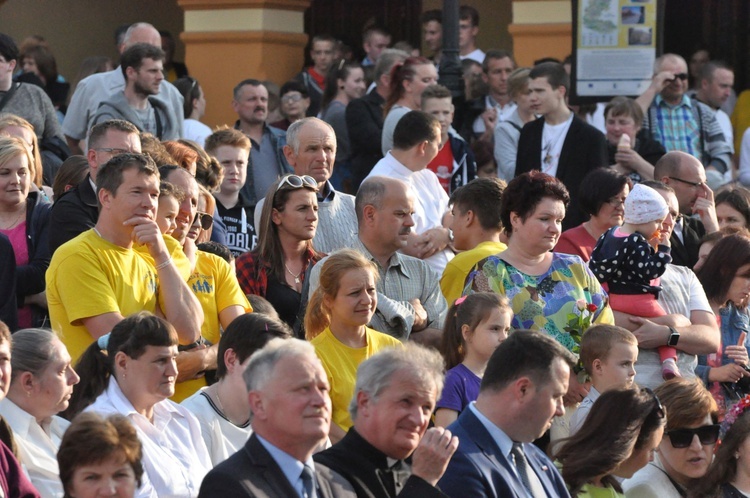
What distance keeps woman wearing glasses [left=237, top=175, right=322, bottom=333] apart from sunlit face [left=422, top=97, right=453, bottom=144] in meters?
3.09

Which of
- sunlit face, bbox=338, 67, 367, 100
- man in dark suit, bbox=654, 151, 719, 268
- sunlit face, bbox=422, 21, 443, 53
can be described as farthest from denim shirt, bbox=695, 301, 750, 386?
sunlit face, bbox=422, 21, 443, 53

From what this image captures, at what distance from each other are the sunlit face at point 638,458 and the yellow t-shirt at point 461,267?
68.6 inches

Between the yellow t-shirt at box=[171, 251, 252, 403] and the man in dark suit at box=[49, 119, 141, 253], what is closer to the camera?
the yellow t-shirt at box=[171, 251, 252, 403]

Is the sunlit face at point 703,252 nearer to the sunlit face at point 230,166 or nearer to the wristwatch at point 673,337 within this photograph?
the wristwatch at point 673,337

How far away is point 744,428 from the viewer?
6.78 m

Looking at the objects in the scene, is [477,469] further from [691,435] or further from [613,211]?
[613,211]

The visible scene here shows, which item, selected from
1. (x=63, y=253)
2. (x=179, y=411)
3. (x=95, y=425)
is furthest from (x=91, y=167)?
(x=95, y=425)

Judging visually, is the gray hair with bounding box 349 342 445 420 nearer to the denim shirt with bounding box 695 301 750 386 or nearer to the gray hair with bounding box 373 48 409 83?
the denim shirt with bounding box 695 301 750 386

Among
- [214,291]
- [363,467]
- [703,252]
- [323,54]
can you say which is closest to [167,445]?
[363,467]

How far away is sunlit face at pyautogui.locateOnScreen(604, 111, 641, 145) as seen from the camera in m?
11.8

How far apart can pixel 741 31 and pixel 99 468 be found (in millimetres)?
13734

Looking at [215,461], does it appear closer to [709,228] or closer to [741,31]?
[709,228]

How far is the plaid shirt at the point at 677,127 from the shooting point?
12523 millimetres

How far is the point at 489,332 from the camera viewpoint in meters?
6.82
